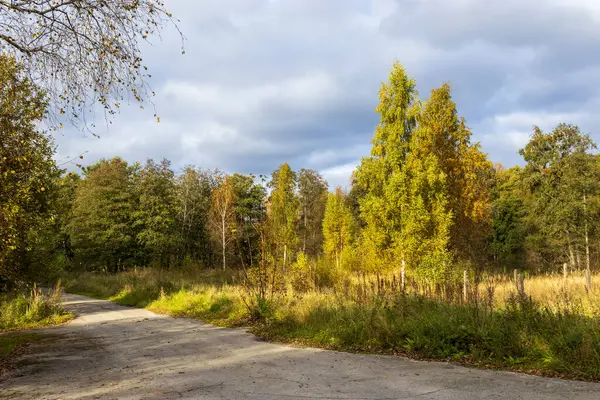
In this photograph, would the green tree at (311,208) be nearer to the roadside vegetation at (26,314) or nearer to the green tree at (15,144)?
the roadside vegetation at (26,314)

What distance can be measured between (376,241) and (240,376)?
14.0 meters

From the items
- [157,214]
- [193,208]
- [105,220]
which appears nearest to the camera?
[105,220]

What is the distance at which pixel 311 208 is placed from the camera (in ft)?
191

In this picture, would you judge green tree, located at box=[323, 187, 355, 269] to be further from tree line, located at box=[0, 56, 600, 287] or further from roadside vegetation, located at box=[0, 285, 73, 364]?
roadside vegetation, located at box=[0, 285, 73, 364]

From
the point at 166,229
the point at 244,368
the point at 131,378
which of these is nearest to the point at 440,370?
the point at 244,368

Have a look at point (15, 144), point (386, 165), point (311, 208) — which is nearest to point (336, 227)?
point (386, 165)

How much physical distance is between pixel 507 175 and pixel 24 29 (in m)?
64.8

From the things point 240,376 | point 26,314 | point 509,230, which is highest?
point 509,230

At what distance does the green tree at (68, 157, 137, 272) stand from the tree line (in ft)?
0.55

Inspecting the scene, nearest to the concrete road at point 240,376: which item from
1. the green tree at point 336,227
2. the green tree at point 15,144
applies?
the green tree at point 15,144

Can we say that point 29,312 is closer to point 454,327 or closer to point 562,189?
point 454,327

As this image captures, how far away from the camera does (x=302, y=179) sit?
5956 cm

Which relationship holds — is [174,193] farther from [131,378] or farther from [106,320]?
[131,378]

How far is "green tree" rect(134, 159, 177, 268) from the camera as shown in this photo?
4594 cm
